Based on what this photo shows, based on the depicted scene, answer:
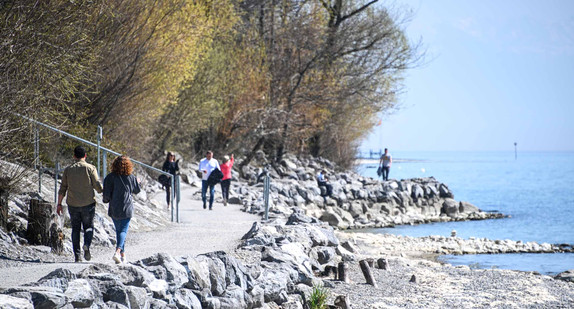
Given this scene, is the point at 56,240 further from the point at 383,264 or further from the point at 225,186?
the point at 225,186

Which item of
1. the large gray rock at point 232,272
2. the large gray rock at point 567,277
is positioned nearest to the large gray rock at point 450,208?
the large gray rock at point 567,277

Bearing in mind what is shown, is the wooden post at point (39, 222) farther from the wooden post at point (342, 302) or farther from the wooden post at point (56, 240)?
the wooden post at point (342, 302)

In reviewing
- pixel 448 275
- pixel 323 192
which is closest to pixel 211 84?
pixel 323 192

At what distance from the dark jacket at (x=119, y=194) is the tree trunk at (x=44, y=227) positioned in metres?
1.42

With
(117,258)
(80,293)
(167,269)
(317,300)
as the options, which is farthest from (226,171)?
(80,293)

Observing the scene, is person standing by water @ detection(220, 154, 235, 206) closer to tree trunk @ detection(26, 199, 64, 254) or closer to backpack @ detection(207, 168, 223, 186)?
backpack @ detection(207, 168, 223, 186)

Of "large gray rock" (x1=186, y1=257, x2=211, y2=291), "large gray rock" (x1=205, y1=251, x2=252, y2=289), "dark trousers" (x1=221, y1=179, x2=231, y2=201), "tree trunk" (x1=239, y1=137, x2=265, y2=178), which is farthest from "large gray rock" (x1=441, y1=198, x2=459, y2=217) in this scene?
"large gray rock" (x1=186, y1=257, x2=211, y2=291)

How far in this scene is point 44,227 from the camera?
1233 centimetres

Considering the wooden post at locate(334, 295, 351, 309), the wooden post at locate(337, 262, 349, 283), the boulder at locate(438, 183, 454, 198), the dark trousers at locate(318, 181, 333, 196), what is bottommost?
the wooden post at locate(334, 295, 351, 309)

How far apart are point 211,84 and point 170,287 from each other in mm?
21566

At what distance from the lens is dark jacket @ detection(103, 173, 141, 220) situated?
444 inches

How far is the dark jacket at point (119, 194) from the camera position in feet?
37.0

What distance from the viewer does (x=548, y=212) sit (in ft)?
166

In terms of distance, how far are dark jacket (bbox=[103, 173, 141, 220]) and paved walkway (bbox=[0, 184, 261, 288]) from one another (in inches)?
33.0
